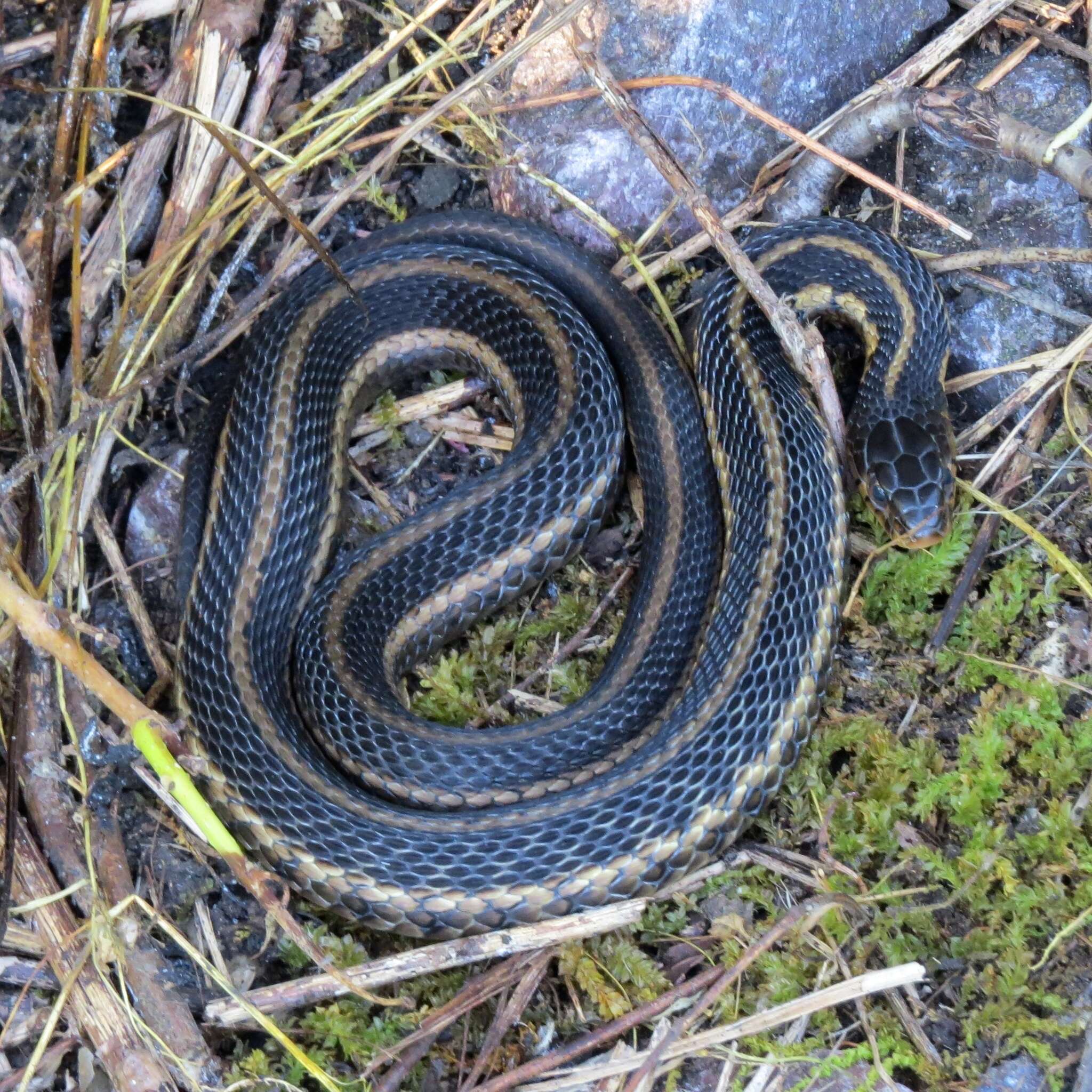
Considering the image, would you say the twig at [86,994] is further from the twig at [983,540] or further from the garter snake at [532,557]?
the twig at [983,540]

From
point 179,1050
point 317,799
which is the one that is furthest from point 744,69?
point 179,1050

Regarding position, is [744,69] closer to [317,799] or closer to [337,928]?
[317,799]

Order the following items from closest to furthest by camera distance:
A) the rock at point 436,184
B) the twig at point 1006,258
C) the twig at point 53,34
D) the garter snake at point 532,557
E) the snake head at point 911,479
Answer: the garter snake at point 532,557, the snake head at point 911,479, the twig at point 1006,258, the twig at point 53,34, the rock at point 436,184

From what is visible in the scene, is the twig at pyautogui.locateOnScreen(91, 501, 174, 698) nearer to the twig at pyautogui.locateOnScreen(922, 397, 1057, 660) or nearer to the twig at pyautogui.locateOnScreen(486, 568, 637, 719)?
the twig at pyautogui.locateOnScreen(486, 568, 637, 719)

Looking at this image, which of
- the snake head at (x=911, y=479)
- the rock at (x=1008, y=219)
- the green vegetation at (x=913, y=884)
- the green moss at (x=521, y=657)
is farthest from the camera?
the rock at (x=1008, y=219)

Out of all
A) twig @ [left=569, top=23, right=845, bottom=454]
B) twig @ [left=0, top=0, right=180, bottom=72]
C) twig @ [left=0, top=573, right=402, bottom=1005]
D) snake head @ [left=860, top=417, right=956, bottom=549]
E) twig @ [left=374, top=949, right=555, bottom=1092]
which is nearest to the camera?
twig @ [left=0, top=573, right=402, bottom=1005]

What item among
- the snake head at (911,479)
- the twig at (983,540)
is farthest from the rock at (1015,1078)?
the snake head at (911,479)

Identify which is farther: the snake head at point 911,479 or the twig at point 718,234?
the snake head at point 911,479

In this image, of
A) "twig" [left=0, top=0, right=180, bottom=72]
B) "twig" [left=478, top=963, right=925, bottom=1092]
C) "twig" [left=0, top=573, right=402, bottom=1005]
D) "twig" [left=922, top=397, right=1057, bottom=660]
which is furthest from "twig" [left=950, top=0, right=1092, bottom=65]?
"twig" [left=0, top=573, right=402, bottom=1005]
